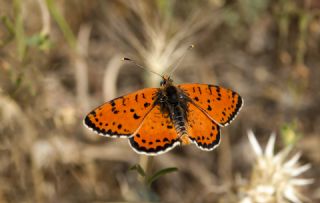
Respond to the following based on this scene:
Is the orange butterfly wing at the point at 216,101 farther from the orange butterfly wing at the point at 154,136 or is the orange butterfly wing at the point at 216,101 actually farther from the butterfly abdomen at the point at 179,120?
the orange butterfly wing at the point at 154,136

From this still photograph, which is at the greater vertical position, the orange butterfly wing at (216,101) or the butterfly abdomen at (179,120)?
the orange butterfly wing at (216,101)

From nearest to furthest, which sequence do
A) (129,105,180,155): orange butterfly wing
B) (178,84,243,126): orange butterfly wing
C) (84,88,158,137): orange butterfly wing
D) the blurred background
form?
(129,105,180,155): orange butterfly wing → (84,88,158,137): orange butterfly wing → (178,84,243,126): orange butterfly wing → the blurred background

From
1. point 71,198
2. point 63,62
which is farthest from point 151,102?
point 63,62

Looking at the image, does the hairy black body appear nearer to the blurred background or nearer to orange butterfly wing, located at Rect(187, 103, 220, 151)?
orange butterfly wing, located at Rect(187, 103, 220, 151)

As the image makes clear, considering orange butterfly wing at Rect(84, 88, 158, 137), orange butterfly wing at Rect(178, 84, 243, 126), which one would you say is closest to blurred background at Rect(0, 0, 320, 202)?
orange butterfly wing at Rect(178, 84, 243, 126)

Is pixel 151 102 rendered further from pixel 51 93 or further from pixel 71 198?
pixel 51 93

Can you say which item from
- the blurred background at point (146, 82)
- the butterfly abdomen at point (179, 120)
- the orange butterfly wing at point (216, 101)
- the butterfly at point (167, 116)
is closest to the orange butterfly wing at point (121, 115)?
the butterfly at point (167, 116)
